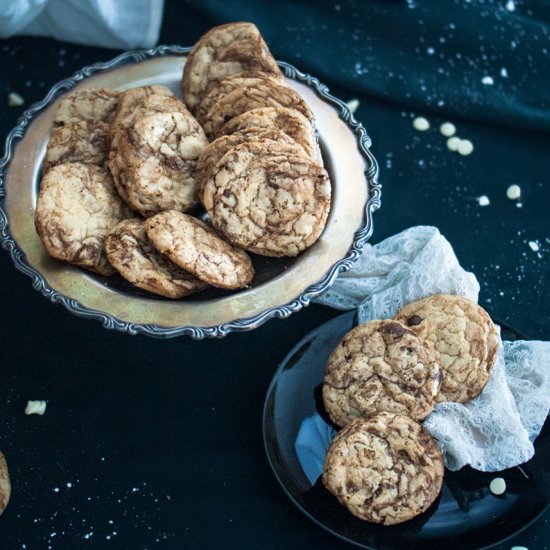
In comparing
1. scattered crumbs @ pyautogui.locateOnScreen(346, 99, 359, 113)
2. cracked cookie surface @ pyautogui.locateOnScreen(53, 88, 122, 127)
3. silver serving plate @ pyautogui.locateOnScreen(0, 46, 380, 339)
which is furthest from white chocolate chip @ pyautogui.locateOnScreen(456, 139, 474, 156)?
cracked cookie surface @ pyautogui.locateOnScreen(53, 88, 122, 127)

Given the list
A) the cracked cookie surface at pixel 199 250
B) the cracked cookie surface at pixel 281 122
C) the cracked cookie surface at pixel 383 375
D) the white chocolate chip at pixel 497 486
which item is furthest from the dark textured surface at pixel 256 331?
the cracked cookie surface at pixel 281 122

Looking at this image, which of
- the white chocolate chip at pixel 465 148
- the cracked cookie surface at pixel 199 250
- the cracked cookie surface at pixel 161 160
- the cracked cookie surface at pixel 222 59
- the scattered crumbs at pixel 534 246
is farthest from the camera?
the white chocolate chip at pixel 465 148

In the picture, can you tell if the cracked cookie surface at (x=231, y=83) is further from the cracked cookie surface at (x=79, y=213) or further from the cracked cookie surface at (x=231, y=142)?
the cracked cookie surface at (x=79, y=213)

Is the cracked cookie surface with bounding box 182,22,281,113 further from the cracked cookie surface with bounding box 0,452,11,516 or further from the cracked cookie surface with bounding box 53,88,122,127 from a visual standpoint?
the cracked cookie surface with bounding box 0,452,11,516

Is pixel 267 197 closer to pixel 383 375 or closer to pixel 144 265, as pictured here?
pixel 144 265

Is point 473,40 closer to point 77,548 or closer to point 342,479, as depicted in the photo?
point 342,479

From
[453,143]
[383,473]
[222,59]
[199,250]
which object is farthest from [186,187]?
[453,143]
